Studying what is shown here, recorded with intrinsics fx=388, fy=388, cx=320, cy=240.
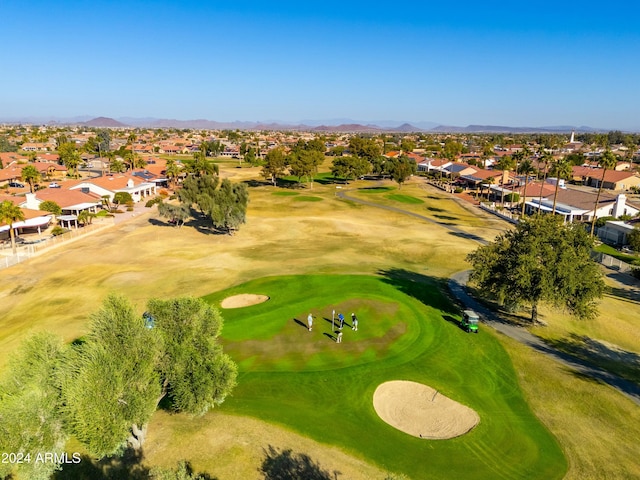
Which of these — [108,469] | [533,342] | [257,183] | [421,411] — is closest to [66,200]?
[257,183]

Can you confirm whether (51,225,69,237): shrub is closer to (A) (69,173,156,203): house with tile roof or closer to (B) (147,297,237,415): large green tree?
(A) (69,173,156,203): house with tile roof

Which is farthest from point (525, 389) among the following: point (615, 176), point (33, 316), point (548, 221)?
point (615, 176)

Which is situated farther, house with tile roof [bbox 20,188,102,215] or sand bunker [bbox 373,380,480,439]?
house with tile roof [bbox 20,188,102,215]

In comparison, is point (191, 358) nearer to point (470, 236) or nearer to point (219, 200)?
point (219, 200)

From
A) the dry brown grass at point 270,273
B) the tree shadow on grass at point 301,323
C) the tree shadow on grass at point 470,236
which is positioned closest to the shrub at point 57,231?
the dry brown grass at point 270,273

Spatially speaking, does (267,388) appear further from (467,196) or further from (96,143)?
(96,143)

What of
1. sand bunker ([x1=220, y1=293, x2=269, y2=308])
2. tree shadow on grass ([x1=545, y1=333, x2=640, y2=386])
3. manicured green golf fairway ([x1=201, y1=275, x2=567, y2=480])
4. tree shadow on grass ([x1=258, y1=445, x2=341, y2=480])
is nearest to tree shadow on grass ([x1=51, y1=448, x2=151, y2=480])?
tree shadow on grass ([x1=258, y1=445, x2=341, y2=480])
